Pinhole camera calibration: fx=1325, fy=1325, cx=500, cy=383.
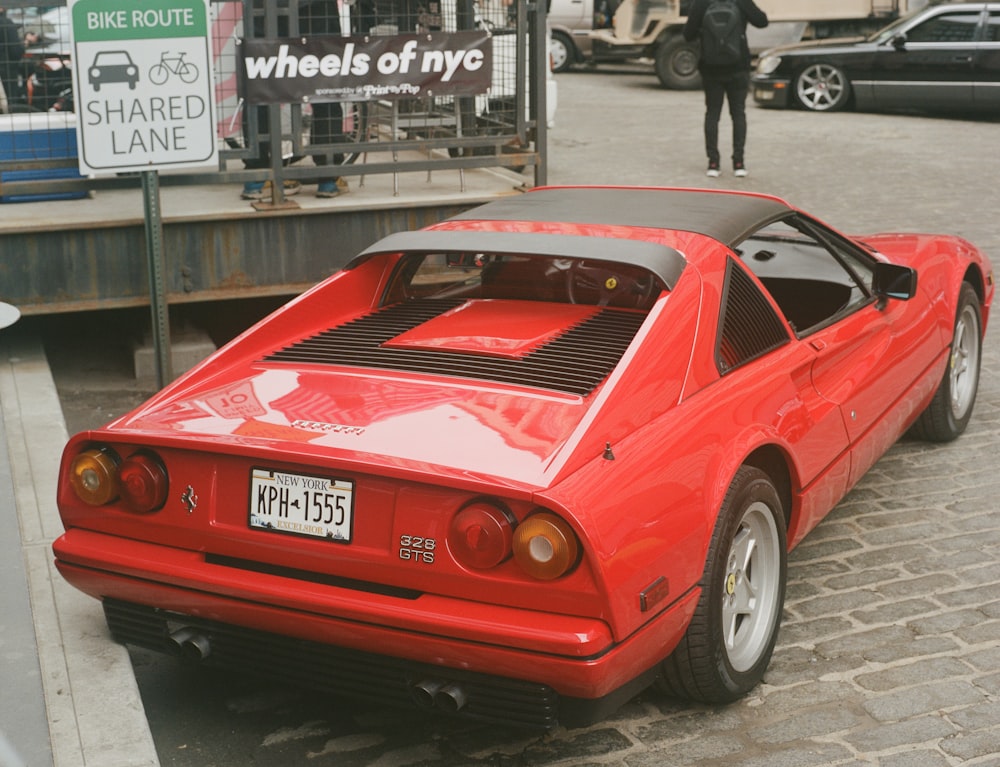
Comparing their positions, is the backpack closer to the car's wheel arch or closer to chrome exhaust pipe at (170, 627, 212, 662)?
the car's wheel arch

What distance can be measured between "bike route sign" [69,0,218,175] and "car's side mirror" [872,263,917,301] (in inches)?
118

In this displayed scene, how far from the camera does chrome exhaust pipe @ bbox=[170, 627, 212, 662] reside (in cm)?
355

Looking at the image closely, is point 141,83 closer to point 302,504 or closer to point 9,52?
point 9,52

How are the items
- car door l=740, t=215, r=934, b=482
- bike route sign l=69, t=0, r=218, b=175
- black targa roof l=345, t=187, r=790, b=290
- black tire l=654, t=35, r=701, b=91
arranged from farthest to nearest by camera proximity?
black tire l=654, t=35, r=701, b=91 < bike route sign l=69, t=0, r=218, b=175 < car door l=740, t=215, r=934, b=482 < black targa roof l=345, t=187, r=790, b=290

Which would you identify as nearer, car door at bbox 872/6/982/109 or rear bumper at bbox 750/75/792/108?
car door at bbox 872/6/982/109

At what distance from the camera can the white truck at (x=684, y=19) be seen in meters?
21.1

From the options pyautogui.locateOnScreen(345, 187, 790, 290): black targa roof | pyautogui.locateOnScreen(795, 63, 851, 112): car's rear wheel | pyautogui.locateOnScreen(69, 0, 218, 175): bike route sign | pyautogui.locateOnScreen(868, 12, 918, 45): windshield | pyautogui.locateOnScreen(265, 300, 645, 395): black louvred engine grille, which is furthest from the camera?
pyautogui.locateOnScreen(795, 63, 851, 112): car's rear wheel

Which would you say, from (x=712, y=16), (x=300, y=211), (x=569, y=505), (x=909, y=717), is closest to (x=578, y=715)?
(x=569, y=505)

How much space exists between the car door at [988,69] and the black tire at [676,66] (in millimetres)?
5340

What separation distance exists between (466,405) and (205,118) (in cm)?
296

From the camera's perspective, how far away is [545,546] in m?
3.13

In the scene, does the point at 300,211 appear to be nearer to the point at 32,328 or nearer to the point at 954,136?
the point at 32,328

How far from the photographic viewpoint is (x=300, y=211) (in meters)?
7.47

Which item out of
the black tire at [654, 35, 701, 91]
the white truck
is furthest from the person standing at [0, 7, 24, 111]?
the black tire at [654, 35, 701, 91]
